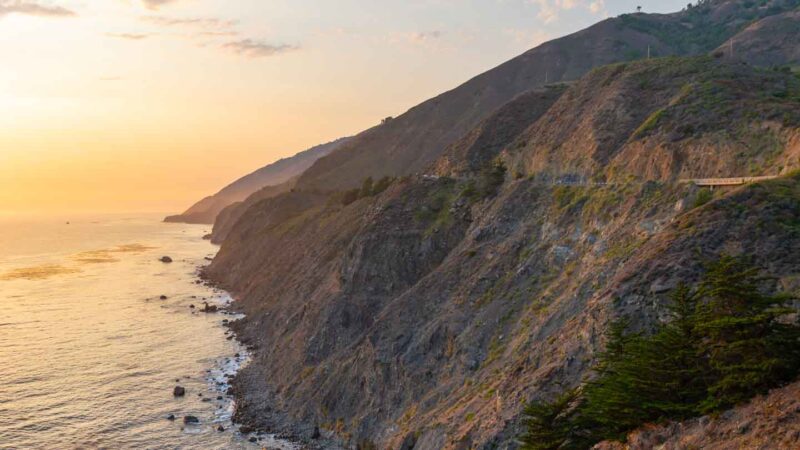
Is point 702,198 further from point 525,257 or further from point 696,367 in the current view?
point 696,367

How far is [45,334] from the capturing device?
79.4m

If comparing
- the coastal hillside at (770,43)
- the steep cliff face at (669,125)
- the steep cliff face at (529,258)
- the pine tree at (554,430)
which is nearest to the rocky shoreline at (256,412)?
the steep cliff face at (529,258)

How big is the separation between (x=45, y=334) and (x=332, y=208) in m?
53.7

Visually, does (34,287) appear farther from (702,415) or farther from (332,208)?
(702,415)

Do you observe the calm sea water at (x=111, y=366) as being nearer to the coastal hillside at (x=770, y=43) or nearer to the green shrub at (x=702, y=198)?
the green shrub at (x=702, y=198)

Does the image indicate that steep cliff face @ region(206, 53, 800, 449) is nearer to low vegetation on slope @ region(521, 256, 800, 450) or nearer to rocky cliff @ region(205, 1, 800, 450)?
rocky cliff @ region(205, 1, 800, 450)

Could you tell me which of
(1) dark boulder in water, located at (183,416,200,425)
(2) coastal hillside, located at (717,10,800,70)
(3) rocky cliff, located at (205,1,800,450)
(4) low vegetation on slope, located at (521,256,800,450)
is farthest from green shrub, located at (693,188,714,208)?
(2) coastal hillside, located at (717,10,800,70)

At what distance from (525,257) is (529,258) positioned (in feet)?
2.91

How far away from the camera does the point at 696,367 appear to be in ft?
66.0

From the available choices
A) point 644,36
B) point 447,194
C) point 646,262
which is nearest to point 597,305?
point 646,262

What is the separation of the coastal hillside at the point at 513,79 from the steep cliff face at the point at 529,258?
84544mm

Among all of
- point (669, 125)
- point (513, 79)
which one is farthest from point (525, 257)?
point (513, 79)

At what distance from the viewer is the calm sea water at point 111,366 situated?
158ft

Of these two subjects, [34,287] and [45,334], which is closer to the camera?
[45,334]
